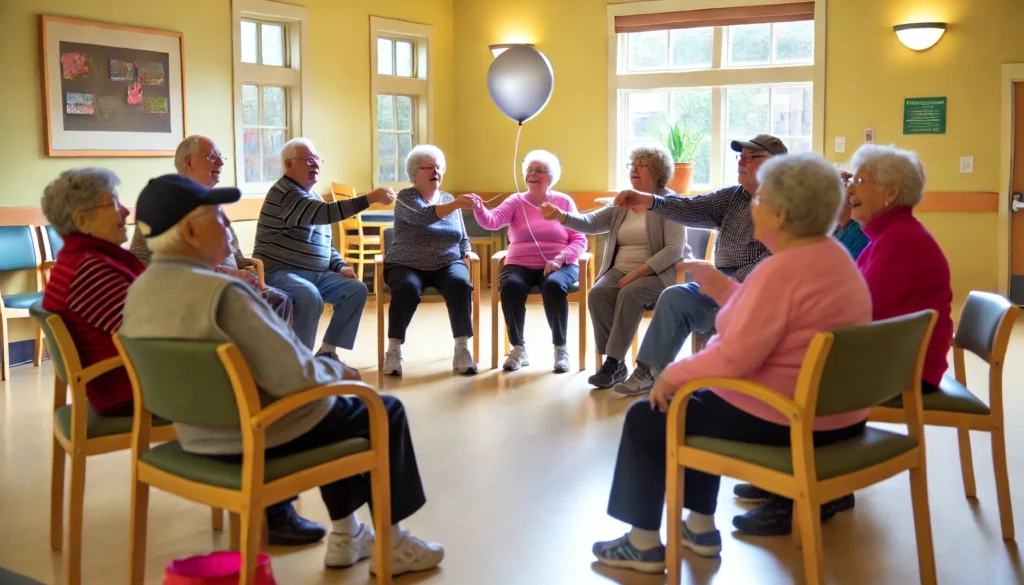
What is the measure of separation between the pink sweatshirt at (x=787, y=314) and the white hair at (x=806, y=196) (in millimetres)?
57

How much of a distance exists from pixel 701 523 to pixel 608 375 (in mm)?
2076

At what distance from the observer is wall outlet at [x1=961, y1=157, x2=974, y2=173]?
24.5 feet

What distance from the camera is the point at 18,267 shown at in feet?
18.0

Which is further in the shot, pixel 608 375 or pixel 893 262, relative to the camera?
pixel 608 375

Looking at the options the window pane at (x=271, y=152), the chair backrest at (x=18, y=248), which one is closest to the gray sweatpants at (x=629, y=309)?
the chair backrest at (x=18, y=248)

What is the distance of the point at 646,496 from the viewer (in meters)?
2.68

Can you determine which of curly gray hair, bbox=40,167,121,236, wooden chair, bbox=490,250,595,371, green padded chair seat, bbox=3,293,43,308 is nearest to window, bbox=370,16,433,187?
wooden chair, bbox=490,250,595,371

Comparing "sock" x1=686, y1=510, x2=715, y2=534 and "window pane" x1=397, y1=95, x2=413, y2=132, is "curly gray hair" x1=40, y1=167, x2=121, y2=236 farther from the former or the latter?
"window pane" x1=397, y1=95, x2=413, y2=132

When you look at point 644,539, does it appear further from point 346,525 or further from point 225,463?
point 225,463

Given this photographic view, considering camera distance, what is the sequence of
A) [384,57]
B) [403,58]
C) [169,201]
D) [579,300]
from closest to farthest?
[169,201]
[579,300]
[384,57]
[403,58]

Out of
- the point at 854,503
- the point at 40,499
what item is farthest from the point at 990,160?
the point at 40,499

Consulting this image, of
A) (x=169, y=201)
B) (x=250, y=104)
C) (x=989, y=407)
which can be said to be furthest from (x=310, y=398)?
(x=250, y=104)

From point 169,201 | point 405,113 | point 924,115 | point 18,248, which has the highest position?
point 405,113

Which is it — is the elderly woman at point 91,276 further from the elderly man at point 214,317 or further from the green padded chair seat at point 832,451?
the green padded chair seat at point 832,451
